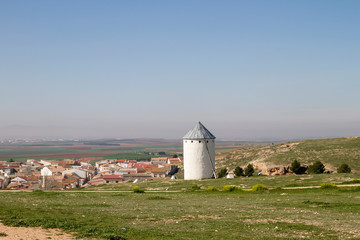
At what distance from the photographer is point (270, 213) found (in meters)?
15.3

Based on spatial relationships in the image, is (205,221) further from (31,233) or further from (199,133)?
(199,133)

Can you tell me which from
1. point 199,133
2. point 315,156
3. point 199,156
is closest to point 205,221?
point 199,156

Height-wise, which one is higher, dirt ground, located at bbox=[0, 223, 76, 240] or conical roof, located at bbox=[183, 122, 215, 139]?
conical roof, located at bbox=[183, 122, 215, 139]

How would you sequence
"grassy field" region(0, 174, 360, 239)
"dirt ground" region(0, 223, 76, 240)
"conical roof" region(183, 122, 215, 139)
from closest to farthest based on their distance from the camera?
1. "dirt ground" region(0, 223, 76, 240)
2. "grassy field" region(0, 174, 360, 239)
3. "conical roof" region(183, 122, 215, 139)

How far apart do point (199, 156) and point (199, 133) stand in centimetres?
278

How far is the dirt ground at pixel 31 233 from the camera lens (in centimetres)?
1019

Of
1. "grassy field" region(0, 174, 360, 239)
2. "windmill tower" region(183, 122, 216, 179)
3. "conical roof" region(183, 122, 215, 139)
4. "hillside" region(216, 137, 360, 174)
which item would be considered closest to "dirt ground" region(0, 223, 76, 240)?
"grassy field" region(0, 174, 360, 239)

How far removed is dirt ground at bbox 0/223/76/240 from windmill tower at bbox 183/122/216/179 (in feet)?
102

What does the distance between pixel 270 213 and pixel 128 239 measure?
729 cm

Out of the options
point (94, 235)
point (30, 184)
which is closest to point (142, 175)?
point (30, 184)

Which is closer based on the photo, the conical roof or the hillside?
the conical roof

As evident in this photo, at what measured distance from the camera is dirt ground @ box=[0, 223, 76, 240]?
10188mm

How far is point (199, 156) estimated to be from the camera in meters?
41.8

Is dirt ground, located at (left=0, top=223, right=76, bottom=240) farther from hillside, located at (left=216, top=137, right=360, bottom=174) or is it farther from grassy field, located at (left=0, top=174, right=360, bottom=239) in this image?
hillside, located at (left=216, top=137, right=360, bottom=174)
